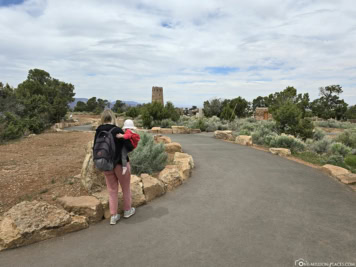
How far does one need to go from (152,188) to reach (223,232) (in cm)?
174

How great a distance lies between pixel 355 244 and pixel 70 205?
410 cm

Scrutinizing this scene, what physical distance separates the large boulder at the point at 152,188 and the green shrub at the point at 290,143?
21.2 feet

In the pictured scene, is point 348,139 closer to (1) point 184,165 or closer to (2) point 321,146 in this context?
(2) point 321,146

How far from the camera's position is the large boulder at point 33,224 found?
289 cm

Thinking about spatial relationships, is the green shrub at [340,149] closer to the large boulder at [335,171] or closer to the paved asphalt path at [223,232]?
the large boulder at [335,171]

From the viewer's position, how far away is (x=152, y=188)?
446 centimetres

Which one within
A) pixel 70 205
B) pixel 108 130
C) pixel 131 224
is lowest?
pixel 131 224

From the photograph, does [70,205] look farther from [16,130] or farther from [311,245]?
[16,130]

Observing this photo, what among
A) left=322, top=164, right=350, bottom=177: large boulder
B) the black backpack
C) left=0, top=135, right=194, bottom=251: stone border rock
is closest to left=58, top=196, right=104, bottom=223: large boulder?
left=0, top=135, right=194, bottom=251: stone border rock

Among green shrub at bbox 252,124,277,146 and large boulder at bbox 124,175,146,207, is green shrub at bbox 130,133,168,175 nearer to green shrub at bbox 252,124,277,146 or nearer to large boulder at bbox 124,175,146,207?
large boulder at bbox 124,175,146,207

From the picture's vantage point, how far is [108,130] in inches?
129

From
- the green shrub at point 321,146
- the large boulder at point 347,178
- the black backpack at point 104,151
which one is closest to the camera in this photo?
the black backpack at point 104,151

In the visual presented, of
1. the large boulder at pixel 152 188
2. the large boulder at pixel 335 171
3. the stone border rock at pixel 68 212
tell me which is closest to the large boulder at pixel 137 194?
the stone border rock at pixel 68 212

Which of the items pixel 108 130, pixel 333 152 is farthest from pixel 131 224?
pixel 333 152
